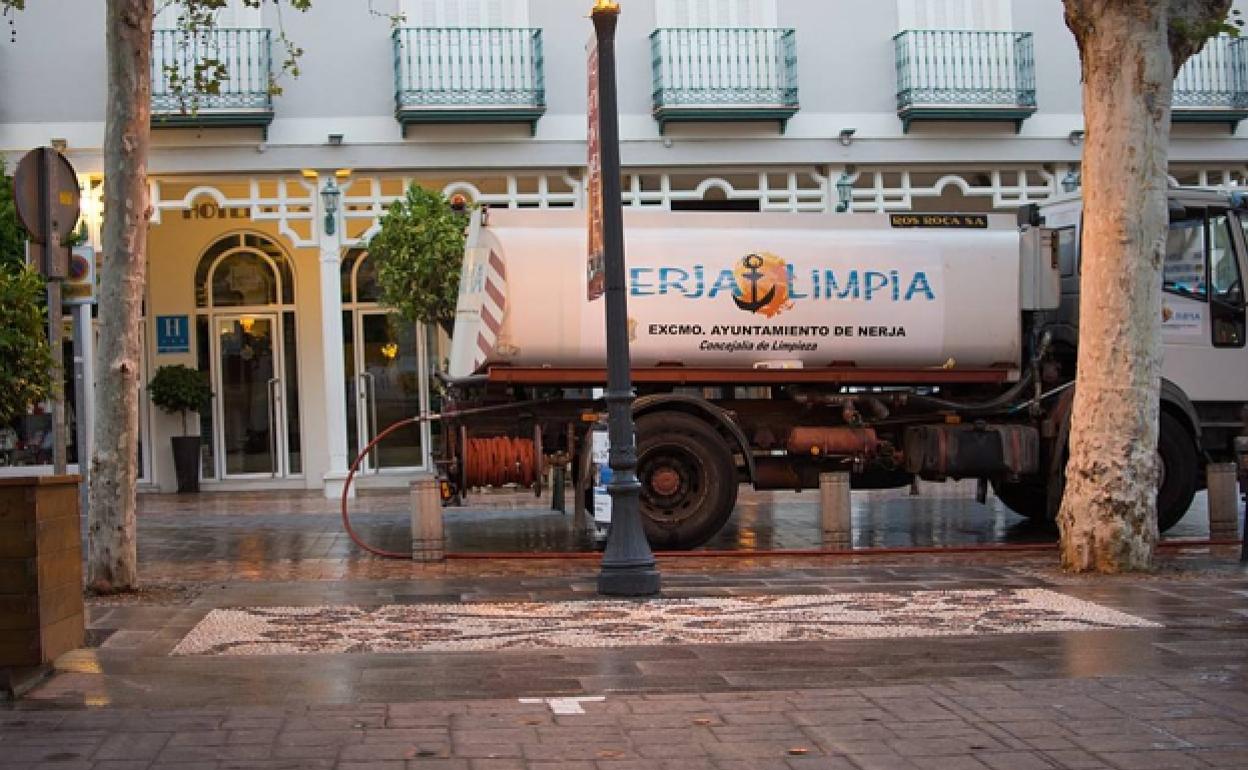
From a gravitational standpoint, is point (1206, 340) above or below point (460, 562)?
→ above

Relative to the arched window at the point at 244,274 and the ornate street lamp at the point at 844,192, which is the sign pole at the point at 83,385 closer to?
the arched window at the point at 244,274

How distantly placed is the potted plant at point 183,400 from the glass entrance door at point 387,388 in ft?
7.22

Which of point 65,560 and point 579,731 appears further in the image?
point 65,560

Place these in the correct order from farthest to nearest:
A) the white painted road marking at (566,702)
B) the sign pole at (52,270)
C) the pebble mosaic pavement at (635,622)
A: the sign pole at (52,270), the pebble mosaic pavement at (635,622), the white painted road marking at (566,702)

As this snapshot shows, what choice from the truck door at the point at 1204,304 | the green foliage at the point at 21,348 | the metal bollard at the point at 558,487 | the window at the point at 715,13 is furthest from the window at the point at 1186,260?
the green foliage at the point at 21,348

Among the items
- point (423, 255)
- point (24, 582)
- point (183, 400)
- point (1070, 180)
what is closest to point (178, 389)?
point (183, 400)

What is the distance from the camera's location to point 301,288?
23844 mm

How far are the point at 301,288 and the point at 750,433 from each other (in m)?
11.6

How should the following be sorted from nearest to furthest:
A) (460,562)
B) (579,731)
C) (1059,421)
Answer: (579,731)
(460,562)
(1059,421)

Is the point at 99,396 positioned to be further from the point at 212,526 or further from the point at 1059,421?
the point at 1059,421

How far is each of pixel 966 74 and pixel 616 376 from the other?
A: 13.1m

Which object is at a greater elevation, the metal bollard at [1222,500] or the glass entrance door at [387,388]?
the glass entrance door at [387,388]

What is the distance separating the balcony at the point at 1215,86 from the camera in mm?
21938

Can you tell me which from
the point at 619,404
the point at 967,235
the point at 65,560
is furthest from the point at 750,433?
the point at 65,560
